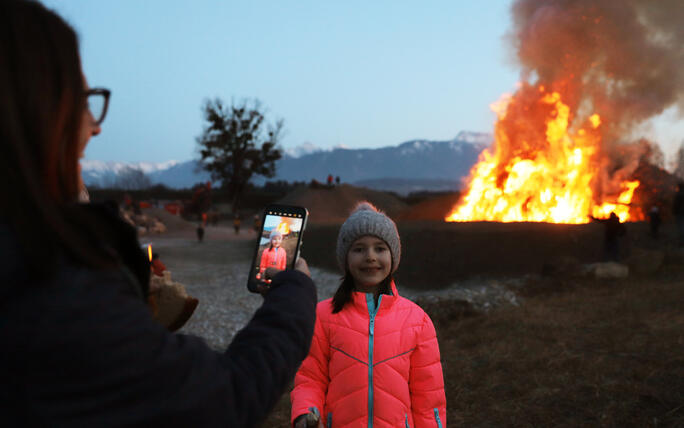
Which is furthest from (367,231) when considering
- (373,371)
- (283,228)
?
(283,228)

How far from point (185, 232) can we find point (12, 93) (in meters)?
25.1

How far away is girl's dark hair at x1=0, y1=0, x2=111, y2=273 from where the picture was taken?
2.65ft

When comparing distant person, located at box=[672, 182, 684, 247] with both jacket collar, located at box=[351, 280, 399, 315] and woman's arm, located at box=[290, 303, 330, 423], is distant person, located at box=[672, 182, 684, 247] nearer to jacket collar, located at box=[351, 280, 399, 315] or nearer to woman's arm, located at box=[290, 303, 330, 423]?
jacket collar, located at box=[351, 280, 399, 315]

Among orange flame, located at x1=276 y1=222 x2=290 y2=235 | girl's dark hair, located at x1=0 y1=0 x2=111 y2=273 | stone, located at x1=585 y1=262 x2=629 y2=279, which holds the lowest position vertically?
stone, located at x1=585 y1=262 x2=629 y2=279

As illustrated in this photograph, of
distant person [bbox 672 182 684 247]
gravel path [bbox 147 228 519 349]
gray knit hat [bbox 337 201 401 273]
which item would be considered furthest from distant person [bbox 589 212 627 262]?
gray knit hat [bbox 337 201 401 273]

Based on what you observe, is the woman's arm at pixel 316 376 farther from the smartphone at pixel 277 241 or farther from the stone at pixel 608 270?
the stone at pixel 608 270

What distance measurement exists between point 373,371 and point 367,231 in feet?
2.34

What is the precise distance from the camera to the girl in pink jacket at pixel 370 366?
2.33 meters

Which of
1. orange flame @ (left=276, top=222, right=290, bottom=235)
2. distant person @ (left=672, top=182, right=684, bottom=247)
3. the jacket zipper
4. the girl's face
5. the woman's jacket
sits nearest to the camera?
the woman's jacket

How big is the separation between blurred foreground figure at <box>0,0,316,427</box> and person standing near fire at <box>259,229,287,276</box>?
0.65m

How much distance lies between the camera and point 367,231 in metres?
2.65

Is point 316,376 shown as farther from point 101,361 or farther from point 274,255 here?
point 101,361

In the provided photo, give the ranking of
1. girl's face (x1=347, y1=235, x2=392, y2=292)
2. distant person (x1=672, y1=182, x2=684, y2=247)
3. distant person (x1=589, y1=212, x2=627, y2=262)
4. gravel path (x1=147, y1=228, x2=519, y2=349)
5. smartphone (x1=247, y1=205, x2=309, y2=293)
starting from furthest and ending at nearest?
1. distant person (x1=672, y1=182, x2=684, y2=247)
2. distant person (x1=589, y1=212, x2=627, y2=262)
3. gravel path (x1=147, y1=228, x2=519, y2=349)
4. girl's face (x1=347, y1=235, x2=392, y2=292)
5. smartphone (x1=247, y1=205, x2=309, y2=293)

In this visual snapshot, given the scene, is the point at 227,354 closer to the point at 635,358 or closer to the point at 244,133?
the point at 635,358
